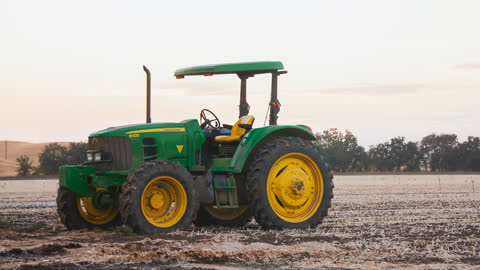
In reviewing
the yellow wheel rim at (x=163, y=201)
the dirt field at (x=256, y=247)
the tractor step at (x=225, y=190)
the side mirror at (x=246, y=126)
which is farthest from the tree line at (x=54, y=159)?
the yellow wheel rim at (x=163, y=201)

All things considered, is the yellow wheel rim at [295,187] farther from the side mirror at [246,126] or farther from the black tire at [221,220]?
the black tire at [221,220]

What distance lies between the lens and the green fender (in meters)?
11.1

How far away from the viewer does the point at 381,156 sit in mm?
72688

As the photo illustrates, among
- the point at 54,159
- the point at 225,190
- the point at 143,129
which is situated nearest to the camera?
the point at 143,129

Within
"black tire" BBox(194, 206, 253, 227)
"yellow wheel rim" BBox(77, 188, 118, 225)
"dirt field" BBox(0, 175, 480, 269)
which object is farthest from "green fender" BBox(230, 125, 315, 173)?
"yellow wheel rim" BBox(77, 188, 118, 225)

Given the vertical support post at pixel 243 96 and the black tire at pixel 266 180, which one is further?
the vertical support post at pixel 243 96

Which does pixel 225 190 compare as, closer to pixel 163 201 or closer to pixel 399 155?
pixel 163 201

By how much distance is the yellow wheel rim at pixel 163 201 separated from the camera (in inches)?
411

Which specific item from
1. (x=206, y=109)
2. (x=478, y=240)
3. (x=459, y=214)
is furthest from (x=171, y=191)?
(x=459, y=214)

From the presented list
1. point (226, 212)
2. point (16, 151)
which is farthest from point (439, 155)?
point (16, 151)

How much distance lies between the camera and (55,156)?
65.8m

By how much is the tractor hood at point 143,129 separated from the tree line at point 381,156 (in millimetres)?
52286

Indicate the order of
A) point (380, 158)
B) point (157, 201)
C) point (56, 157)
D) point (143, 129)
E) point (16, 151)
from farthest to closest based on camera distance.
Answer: point (16, 151), point (380, 158), point (56, 157), point (143, 129), point (157, 201)

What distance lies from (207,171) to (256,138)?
102cm
